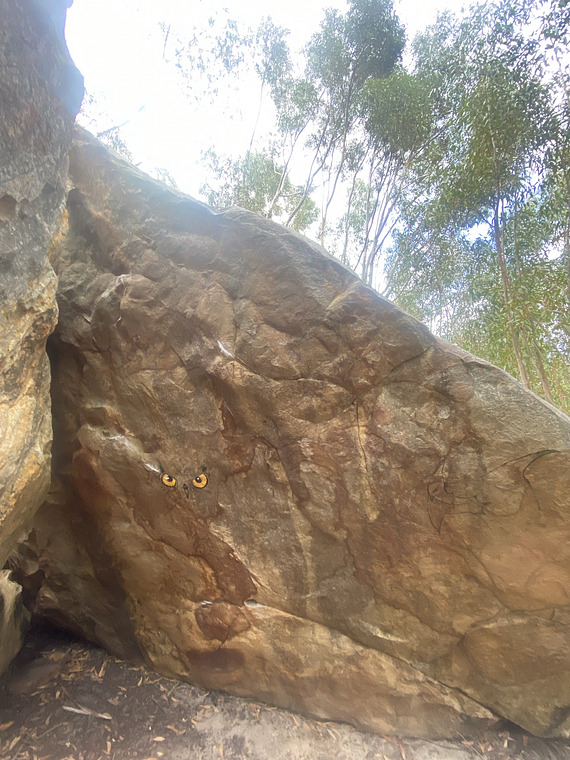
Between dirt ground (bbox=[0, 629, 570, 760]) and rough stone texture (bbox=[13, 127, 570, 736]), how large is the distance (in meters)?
0.11

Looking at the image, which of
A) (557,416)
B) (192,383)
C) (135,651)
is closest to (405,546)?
(557,416)

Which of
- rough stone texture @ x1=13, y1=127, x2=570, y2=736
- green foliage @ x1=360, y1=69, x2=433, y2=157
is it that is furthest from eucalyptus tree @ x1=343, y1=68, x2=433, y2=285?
rough stone texture @ x1=13, y1=127, x2=570, y2=736

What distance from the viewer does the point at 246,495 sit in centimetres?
293

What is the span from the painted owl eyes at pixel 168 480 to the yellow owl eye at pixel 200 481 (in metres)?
0.15

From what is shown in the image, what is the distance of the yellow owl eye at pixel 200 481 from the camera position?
2961 mm

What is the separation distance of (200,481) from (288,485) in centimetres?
64

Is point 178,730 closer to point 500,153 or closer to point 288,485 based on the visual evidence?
point 288,485

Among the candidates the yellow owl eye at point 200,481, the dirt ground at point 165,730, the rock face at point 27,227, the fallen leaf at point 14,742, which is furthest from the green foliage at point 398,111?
the fallen leaf at point 14,742

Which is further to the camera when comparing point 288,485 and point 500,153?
point 500,153

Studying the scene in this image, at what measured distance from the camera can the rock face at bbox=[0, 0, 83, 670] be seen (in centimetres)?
215

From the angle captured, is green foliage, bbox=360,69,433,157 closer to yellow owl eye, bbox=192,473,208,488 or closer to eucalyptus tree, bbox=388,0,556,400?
eucalyptus tree, bbox=388,0,556,400

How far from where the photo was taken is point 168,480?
2.98 metres

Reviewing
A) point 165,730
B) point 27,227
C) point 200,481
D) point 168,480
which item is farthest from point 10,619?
point 27,227

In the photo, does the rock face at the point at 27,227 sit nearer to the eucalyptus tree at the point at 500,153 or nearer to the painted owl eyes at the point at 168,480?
the painted owl eyes at the point at 168,480
